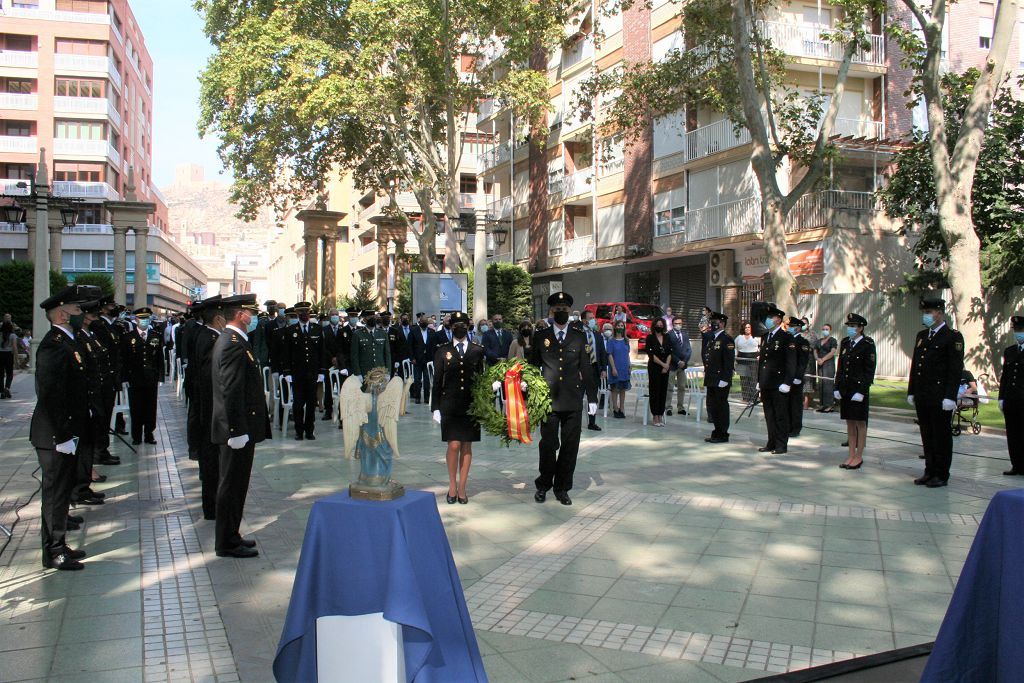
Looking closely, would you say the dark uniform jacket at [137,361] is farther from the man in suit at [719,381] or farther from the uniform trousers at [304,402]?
the man in suit at [719,381]

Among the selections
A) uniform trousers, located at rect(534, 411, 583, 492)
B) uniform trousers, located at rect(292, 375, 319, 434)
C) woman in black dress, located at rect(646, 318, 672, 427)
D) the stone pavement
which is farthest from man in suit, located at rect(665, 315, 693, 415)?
uniform trousers, located at rect(534, 411, 583, 492)

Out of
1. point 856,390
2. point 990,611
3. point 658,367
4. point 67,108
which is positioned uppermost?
point 67,108

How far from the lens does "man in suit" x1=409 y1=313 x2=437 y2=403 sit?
18609 millimetres

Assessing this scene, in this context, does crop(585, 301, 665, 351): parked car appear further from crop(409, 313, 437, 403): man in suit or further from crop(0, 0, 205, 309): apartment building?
crop(0, 0, 205, 309): apartment building

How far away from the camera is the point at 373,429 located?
14.4ft

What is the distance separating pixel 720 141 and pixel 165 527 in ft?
82.8

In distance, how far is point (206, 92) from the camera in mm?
28828

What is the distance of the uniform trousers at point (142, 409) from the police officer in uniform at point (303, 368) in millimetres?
1959

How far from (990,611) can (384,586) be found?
8.22 ft

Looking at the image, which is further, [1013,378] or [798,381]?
[798,381]

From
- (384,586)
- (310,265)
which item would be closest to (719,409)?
(384,586)

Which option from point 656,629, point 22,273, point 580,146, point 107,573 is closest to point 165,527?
point 107,573

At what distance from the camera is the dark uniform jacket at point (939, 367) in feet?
30.7

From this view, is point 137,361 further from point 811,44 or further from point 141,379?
point 811,44
